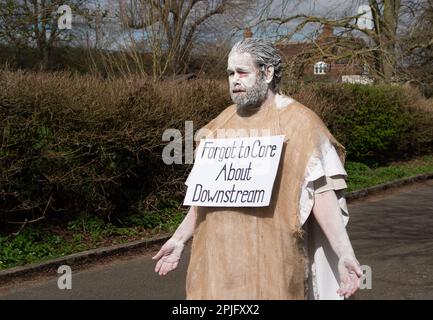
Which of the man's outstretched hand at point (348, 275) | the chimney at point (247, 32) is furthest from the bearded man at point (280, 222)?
the chimney at point (247, 32)

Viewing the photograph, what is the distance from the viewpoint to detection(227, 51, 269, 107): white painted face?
3.12 m

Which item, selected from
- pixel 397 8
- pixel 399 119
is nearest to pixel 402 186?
pixel 399 119

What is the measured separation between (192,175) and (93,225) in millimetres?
6297

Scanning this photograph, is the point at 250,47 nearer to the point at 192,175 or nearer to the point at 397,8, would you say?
the point at 192,175

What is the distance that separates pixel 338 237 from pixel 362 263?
5.60m

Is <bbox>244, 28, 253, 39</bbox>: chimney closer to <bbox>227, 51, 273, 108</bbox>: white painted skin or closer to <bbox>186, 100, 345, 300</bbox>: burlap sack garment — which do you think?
<bbox>227, 51, 273, 108</bbox>: white painted skin

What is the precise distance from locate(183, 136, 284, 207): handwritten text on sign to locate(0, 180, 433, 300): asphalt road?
12.5 ft

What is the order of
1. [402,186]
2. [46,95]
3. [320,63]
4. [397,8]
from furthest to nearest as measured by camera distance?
[397,8]
[320,63]
[402,186]
[46,95]

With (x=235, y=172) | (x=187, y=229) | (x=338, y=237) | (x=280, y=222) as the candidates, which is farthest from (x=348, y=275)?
(x=187, y=229)

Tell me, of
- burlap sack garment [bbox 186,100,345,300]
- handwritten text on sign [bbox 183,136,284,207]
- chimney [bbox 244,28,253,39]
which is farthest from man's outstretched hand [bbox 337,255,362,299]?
chimney [bbox 244,28,253,39]

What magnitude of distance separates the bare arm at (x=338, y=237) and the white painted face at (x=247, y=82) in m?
0.55

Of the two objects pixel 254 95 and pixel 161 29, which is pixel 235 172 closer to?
pixel 254 95

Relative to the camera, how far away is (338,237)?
9.64 ft

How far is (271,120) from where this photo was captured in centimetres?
315
